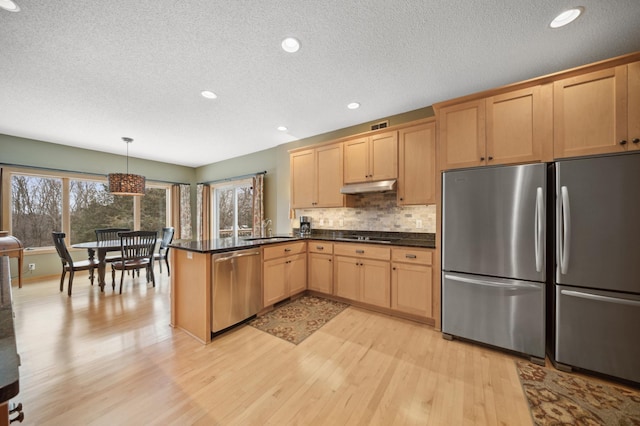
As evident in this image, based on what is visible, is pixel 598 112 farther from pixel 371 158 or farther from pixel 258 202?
pixel 258 202

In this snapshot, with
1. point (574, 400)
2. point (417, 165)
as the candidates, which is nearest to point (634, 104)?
point (417, 165)

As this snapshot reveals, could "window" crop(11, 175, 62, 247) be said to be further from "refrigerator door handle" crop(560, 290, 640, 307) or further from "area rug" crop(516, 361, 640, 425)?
"refrigerator door handle" crop(560, 290, 640, 307)

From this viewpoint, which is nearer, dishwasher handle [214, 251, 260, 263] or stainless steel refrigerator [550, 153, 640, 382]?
stainless steel refrigerator [550, 153, 640, 382]

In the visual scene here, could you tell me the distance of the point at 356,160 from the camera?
349cm

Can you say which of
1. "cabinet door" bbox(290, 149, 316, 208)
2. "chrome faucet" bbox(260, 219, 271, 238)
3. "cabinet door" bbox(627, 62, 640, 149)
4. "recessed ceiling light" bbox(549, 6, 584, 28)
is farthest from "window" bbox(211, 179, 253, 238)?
"cabinet door" bbox(627, 62, 640, 149)

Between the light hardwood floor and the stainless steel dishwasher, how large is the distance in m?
0.19

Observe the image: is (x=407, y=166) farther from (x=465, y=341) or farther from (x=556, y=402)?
(x=556, y=402)

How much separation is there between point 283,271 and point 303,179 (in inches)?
61.5

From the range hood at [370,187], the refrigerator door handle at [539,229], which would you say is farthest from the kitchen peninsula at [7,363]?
the range hood at [370,187]

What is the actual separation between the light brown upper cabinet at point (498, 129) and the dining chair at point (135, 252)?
4.52 meters

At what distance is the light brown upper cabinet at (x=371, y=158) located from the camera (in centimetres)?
319

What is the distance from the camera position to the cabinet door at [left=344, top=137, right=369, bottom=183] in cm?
341

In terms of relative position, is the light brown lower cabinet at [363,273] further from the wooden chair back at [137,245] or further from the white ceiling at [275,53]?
the wooden chair back at [137,245]

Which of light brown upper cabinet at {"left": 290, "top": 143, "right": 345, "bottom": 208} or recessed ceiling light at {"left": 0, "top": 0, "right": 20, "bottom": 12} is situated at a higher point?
recessed ceiling light at {"left": 0, "top": 0, "right": 20, "bottom": 12}
